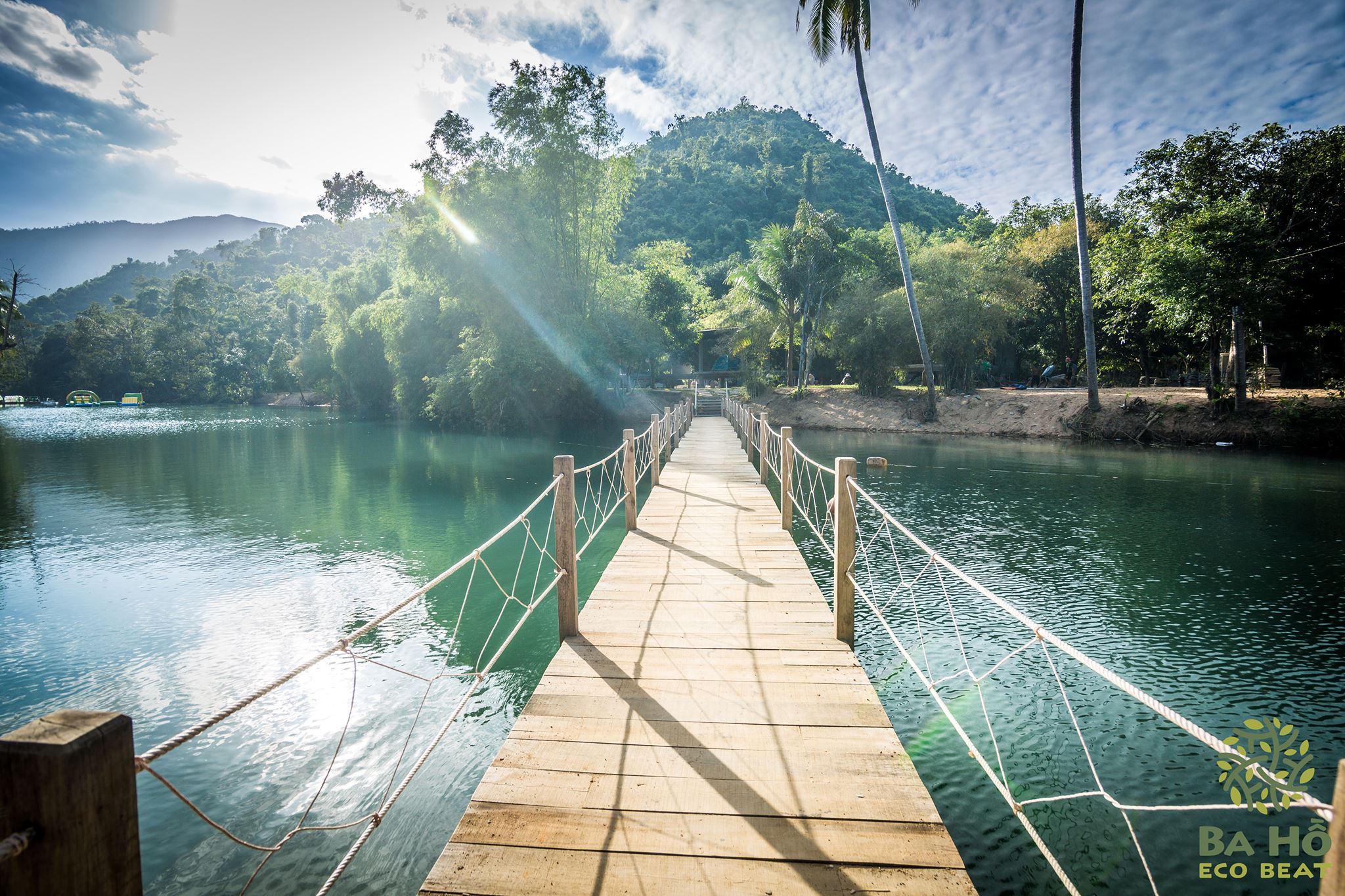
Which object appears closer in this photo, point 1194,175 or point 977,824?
point 977,824

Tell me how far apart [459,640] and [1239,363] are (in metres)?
24.1

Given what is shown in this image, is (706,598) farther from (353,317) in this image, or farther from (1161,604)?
(353,317)

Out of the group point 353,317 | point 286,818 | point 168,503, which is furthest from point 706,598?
point 353,317

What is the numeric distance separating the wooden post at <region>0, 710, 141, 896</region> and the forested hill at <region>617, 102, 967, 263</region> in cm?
4934

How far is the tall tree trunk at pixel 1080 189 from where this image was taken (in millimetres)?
19406

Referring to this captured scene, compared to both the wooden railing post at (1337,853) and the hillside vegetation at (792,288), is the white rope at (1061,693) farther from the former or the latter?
the hillside vegetation at (792,288)

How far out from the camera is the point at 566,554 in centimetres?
432

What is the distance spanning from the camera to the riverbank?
18.8m

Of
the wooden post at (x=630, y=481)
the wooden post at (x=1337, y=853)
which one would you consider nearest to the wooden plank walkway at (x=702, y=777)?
the wooden post at (x=1337, y=853)

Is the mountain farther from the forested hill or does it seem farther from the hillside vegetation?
the hillside vegetation

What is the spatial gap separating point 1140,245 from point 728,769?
25619 mm

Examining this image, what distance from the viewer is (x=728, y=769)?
9.37 ft

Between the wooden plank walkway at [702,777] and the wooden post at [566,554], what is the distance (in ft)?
0.60

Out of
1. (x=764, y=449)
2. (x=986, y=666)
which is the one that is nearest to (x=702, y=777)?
(x=986, y=666)
